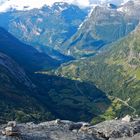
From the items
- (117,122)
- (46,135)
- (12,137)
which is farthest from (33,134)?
(117,122)

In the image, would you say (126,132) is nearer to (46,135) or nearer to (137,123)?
(137,123)

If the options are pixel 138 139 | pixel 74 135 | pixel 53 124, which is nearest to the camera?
pixel 138 139

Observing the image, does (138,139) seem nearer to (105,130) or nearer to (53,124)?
(105,130)

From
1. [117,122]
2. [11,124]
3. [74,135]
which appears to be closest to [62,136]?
[74,135]

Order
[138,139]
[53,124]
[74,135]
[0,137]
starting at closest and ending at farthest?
[0,137] → [138,139] → [74,135] → [53,124]

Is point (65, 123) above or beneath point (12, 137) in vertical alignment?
beneath

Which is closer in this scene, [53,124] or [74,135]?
[74,135]
